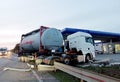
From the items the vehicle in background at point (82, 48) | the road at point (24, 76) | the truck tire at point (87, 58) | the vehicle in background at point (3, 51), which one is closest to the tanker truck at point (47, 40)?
the vehicle in background at point (82, 48)

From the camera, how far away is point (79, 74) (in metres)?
9.56

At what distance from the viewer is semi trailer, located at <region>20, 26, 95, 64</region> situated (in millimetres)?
21453

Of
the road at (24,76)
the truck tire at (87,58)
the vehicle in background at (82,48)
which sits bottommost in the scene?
the road at (24,76)

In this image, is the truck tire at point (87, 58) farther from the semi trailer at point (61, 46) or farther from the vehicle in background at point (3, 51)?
the vehicle in background at point (3, 51)

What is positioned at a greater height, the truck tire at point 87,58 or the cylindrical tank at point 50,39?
the cylindrical tank at point 50,39

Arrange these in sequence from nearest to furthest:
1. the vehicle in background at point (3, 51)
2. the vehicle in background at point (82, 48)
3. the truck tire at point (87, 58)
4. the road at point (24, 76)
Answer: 1. the road at point (24, 76)
2. the vehicle in background at point (82, 48)
3. the truck tire at point (87, 58)
4. the vehicle in background at point (3, 51)

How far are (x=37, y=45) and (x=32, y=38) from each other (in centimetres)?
196

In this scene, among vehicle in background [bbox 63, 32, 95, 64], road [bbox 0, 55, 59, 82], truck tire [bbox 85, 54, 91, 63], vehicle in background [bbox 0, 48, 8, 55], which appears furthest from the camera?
vehicle in background [bbox 0, 48, 8, 55]

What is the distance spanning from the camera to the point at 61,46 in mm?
23047

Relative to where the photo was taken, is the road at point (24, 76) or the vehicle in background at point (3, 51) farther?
the vehicle in background at point (3, 51)

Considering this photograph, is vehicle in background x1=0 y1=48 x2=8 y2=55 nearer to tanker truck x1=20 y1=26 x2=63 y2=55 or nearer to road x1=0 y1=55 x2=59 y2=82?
tanker truck x1=20 y1=26 x2=63 y2=55

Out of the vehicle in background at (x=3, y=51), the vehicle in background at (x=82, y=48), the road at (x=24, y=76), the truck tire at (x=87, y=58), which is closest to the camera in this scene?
the road at (x=24, y=76)

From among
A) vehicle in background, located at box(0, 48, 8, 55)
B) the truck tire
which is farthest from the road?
vehicle in background, located at box(0, 48, 8, 55)

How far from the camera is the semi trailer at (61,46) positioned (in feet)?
→ 70.4
